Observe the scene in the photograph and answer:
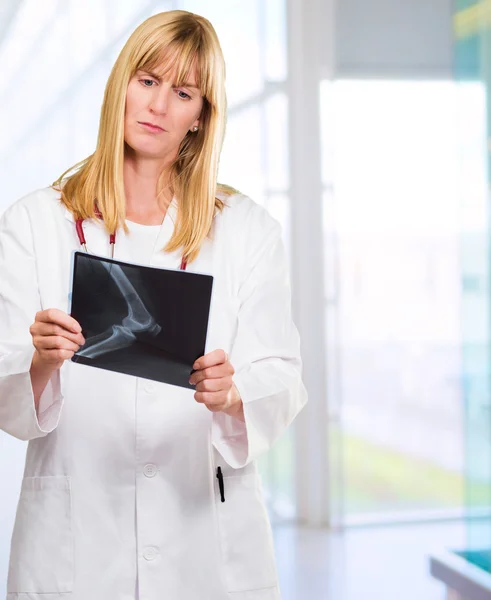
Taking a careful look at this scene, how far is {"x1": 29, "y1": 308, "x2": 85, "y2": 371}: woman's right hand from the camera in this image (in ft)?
3.76

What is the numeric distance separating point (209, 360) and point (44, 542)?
0.41 meters

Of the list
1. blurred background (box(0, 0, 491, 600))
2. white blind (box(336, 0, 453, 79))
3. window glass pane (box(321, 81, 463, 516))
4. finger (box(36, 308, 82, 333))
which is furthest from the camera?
window glass pane (box(321, 81, 463, 516))

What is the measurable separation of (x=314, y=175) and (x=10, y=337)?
341 centimetres

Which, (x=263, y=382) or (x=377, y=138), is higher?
(x=377, y=138)

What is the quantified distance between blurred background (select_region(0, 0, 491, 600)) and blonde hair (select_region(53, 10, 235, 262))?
69.0 inches

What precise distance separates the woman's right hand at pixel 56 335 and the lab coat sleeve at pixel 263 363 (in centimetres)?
28

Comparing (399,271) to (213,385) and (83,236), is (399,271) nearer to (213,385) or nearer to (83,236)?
(83,236)

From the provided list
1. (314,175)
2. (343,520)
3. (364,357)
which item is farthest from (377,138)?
(343,520)

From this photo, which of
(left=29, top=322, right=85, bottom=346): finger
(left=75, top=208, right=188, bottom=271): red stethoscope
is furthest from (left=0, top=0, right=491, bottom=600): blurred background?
(left=29, top=322, right=85, bottom=346): finger

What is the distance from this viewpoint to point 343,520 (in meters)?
4.50

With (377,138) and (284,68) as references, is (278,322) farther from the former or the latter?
(377,138)

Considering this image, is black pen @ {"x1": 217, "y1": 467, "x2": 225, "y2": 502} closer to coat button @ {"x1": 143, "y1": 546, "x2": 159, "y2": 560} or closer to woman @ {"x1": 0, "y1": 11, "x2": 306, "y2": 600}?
woman @ {"x1": 0, "y1": 11, "x2": 306, "y2": 600}

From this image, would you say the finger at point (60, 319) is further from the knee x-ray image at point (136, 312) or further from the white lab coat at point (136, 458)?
the white lab coat at point (136, 458)

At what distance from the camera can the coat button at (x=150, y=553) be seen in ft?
4.34
